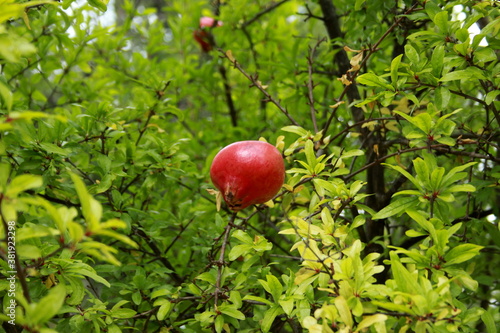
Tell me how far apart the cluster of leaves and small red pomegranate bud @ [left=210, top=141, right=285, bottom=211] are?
10 centimetres

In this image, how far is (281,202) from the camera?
5.21 ft

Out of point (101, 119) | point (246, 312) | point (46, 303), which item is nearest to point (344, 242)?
point (246, 312)

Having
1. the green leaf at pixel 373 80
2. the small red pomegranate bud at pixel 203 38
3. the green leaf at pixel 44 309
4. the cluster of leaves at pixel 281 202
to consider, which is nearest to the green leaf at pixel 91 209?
the cluster of leaves at pixel 281 202

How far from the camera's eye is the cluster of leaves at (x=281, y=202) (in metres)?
0.94

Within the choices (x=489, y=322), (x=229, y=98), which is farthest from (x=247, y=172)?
(x=229, y=98)

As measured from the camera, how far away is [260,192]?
4.18 ft

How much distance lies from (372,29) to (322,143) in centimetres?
58

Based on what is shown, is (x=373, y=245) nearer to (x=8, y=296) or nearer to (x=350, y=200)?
(x=350, y=200)

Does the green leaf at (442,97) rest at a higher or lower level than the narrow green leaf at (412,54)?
lower

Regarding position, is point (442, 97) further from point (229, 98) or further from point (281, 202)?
point (229, 98)

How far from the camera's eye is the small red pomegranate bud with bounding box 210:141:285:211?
125 centimetres

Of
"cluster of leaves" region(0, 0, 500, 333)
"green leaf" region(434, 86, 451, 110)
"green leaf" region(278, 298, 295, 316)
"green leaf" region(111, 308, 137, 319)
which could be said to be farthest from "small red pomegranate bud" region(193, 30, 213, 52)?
"green leaf" region(278, 298, 295, 316)

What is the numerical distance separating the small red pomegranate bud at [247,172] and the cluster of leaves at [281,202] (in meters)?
0.10

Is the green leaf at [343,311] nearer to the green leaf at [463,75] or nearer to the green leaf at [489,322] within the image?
the green leaf at [489,322]
